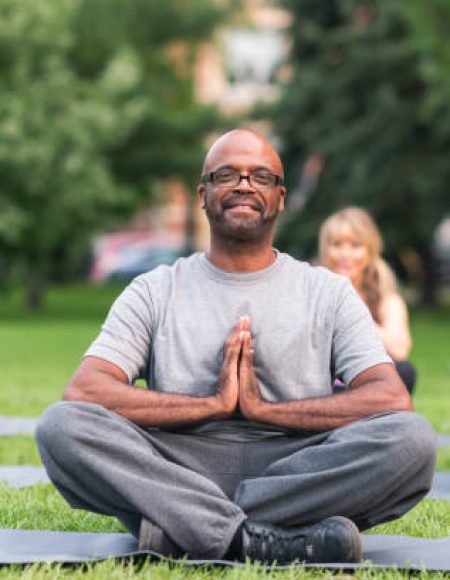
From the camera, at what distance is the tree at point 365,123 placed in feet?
75.9

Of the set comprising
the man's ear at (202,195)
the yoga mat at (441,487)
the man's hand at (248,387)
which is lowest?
the yoga mat at (441,487)

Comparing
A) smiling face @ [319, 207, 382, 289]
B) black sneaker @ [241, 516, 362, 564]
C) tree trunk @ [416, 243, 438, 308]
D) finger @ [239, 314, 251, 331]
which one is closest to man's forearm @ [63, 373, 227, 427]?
finger @ [239, 314, 251, 331]

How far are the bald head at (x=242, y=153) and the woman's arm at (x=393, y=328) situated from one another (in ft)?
10.5

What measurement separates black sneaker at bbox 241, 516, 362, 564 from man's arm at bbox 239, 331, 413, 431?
35cm

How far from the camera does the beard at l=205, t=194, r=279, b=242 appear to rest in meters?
5.00

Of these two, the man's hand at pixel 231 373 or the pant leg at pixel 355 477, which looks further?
the man's hand at pixel 231 373

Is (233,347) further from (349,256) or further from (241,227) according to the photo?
(349,256)

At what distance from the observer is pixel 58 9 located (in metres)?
26.1

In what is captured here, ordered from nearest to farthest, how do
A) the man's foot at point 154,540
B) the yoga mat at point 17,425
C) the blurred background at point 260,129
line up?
the man's foot at point 154,540
the yoga mat at point 17,425
the blurred background at point 260,129

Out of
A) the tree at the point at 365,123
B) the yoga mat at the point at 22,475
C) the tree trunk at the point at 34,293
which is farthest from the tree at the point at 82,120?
the yoga mat at the point at 22,475

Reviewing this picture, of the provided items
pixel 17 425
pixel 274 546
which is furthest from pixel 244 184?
pixel 17 425

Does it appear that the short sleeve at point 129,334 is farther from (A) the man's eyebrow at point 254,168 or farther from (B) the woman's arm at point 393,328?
(B) the woman's arm at point 393,328

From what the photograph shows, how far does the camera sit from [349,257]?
8.29 m

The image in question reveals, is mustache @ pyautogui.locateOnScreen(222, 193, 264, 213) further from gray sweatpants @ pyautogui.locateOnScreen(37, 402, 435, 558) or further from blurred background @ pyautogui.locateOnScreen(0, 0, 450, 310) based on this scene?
blurred background @ pyautogui.locateOnScreen(0, 0, 450, 310)
